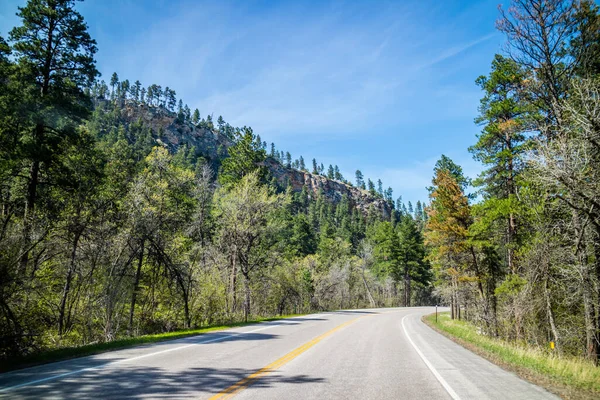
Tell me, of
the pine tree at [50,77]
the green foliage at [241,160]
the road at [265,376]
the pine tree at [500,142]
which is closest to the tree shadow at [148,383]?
the road at [265,376]

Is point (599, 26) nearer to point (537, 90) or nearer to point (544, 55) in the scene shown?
point (544, 55)

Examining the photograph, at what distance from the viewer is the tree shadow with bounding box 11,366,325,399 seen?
193 inches

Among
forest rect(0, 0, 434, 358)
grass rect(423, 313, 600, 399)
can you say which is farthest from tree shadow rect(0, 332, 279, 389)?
grass rect(423, 313, 600, 399)

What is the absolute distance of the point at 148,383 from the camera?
18.0ft

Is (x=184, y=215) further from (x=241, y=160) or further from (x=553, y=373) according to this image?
(x=553, y=373)

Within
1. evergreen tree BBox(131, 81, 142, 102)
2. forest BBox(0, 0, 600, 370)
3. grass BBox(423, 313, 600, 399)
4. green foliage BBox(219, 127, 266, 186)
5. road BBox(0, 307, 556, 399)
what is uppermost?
evergreen tree BBox(131, 81, 142, 102)

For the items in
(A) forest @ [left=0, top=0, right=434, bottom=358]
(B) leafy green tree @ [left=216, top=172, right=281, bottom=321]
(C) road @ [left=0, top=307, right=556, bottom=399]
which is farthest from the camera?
(B) leafy green tree @ [left=216, top=172, right=281, bottom=321]

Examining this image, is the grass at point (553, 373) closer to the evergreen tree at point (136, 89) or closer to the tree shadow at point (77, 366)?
the tree shadow at point (77, 366)

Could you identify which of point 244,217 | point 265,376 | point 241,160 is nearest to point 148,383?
point 265,376

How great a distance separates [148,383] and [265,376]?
1.92 m

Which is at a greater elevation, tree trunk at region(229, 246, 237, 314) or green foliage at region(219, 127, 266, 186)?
green foliage at region(219, 127, 266, 186)

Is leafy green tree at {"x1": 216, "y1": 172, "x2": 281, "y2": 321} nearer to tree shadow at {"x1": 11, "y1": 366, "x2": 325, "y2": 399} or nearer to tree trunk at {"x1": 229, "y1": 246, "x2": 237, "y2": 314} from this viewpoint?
tree trunk at {"x1": 229, "y1": 246, "x2": 237, "y2": 314}

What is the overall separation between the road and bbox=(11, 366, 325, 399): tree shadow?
1 cm

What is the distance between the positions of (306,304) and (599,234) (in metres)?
33.1
